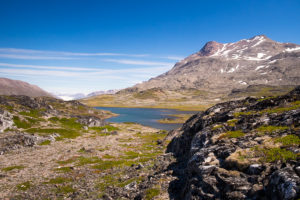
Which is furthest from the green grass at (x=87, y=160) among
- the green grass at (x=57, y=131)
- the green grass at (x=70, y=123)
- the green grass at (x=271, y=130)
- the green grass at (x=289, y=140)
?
the green grass at (x=70, y=123)

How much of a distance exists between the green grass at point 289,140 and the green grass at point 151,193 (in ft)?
48.2

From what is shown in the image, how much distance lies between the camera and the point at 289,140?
18109mm

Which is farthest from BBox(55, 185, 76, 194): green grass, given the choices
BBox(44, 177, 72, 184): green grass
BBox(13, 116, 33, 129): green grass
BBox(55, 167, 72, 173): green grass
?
BBox(13, 116, 33, 129): green grass

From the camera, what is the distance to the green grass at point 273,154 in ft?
50.8

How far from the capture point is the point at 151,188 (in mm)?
24078

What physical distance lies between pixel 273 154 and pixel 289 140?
287 cm

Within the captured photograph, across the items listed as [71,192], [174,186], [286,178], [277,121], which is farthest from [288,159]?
[71,192]

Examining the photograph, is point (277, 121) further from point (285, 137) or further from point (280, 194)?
point (280, 194)

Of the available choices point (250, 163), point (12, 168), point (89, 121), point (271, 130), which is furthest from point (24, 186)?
point (89, 121)

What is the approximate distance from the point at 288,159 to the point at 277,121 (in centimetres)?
1115

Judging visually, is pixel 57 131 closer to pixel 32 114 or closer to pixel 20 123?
pixel 20 123

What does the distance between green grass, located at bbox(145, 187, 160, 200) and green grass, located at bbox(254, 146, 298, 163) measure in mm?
12356

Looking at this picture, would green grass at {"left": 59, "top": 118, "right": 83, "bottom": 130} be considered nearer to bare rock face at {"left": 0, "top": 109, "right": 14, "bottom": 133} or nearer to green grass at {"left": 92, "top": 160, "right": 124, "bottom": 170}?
bare rock face at {"left": 0, "top": 109, "right": 14, "bottom": 133}

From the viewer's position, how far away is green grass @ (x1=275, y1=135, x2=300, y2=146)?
57.1 feet
